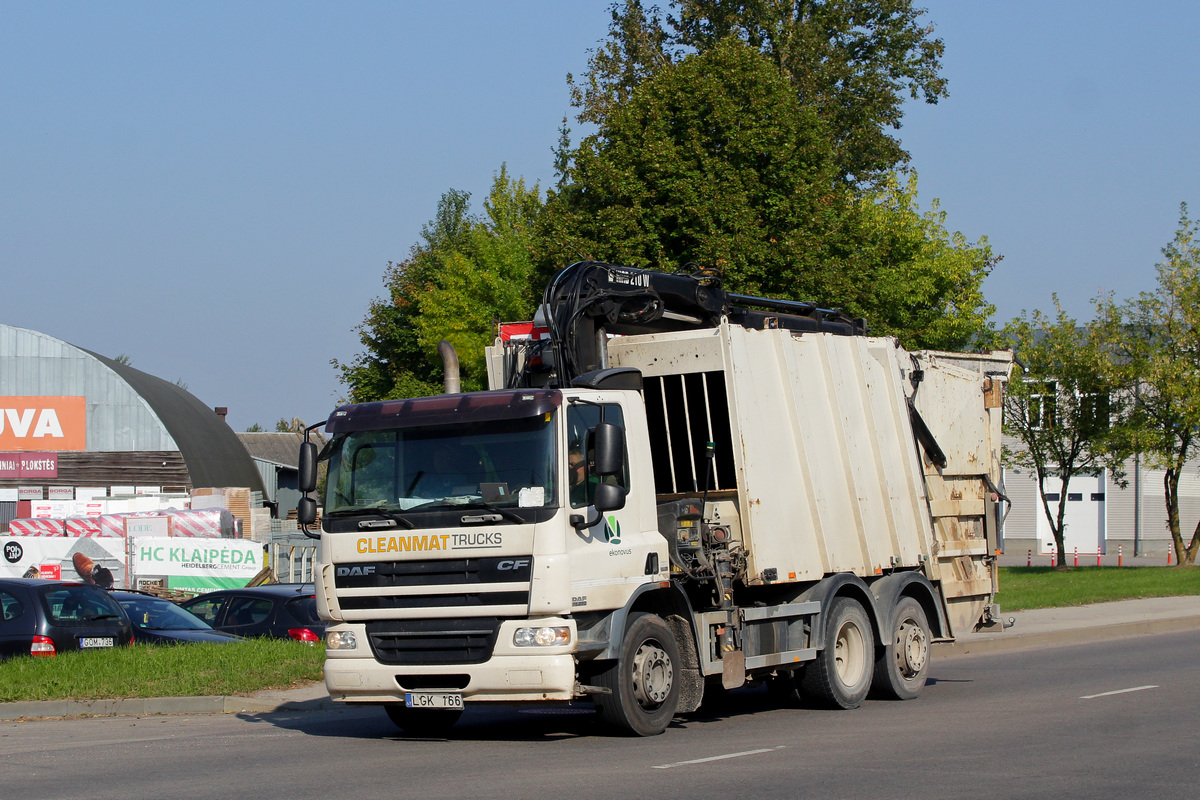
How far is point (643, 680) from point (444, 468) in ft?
7.23

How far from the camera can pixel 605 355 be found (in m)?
11.3

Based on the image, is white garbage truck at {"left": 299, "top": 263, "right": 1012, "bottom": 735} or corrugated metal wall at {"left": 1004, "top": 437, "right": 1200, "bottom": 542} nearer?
white garbage truck at {"left": 299, "top": 263, "right": 1012, "bottom": 735}

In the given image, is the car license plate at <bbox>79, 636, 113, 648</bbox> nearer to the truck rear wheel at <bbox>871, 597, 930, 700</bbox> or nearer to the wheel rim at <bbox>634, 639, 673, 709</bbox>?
the wheel rim at <bbox>634, 639, 673, 709</bbox>

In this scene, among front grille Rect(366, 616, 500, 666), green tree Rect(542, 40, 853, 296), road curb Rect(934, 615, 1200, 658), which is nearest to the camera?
front grille Rect(366, 616, 500, 666)

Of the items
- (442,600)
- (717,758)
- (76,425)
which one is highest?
(76,425)

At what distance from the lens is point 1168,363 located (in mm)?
36281

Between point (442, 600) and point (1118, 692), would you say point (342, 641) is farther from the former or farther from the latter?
point (1118, 692)

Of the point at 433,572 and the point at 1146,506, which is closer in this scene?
the point at 433,572

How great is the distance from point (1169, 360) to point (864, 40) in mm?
13671

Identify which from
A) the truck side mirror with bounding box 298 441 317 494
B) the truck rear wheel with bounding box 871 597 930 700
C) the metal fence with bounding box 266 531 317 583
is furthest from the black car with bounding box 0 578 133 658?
the metal fence with bounding box 266 531 317 583

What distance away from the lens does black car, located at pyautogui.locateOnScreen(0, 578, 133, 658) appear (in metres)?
14.4

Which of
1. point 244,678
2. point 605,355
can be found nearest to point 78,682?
point 244,678

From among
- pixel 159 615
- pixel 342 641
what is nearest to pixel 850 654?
pixel 342 641

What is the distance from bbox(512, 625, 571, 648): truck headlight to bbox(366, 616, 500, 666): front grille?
0.75 feet
